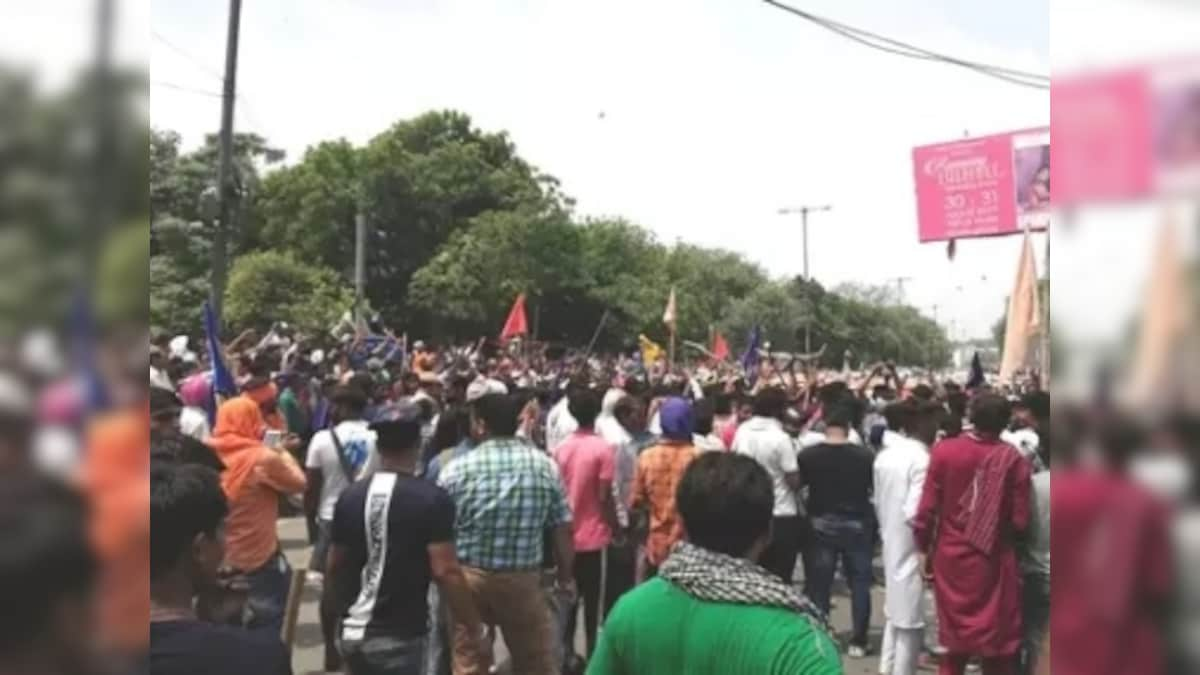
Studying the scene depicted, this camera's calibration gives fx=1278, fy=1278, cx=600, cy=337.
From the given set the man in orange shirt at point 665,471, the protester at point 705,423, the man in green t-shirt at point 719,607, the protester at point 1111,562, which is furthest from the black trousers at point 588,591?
the protester at point 1111,562

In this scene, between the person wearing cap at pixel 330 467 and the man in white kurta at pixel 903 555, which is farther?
the person wearing cap at pixel 330 467

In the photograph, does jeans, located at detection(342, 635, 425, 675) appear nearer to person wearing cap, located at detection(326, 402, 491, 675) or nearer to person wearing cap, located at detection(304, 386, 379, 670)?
person wearing cap, located at detection(326, 402, 491, 675)

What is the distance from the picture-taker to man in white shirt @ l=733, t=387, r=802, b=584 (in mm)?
6578

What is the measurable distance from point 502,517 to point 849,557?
2.81m

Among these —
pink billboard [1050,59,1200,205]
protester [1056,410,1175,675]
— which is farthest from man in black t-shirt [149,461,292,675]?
pink billboard [1050,59,1200,205]

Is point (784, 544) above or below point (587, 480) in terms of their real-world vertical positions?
below

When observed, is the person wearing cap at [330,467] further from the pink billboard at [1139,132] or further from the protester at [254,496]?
the pink billboard at [1139,132]

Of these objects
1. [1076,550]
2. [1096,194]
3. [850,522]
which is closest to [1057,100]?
[1096,194]

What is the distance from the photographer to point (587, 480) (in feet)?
20.2

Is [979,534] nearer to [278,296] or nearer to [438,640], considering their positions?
[438,640]

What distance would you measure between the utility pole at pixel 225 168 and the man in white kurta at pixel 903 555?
17.6ft

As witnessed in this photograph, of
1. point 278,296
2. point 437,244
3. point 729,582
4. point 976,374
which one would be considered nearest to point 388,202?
point 437,244

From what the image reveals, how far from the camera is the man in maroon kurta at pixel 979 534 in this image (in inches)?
189

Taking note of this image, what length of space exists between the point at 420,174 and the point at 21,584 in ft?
164
